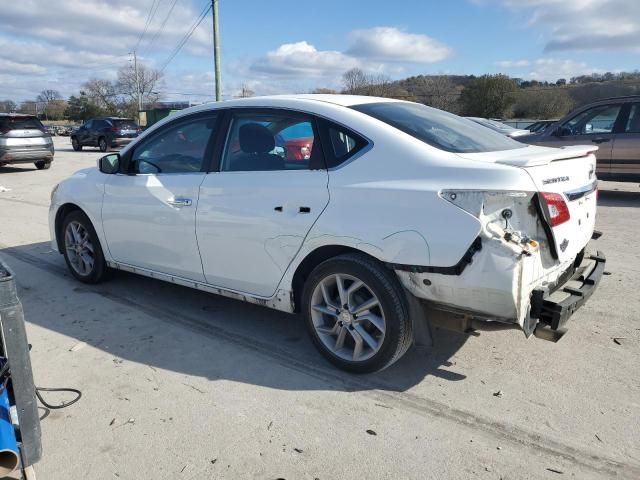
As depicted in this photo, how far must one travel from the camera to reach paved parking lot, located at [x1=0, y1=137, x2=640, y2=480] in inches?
104

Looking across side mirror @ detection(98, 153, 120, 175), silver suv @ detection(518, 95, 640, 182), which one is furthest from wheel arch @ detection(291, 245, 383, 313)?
silver suv @ detection(518, 95, 640, 182)

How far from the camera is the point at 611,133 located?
32.7ft

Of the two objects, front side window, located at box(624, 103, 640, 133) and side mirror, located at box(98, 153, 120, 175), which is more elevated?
front side window, located at box(624, 103, 640, 133)

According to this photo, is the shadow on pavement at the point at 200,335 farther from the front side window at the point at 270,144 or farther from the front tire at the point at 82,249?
the front side window at the point at 270,144

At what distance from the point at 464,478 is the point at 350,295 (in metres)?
1.26

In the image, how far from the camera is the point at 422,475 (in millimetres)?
2521

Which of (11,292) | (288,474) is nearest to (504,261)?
(288,474)

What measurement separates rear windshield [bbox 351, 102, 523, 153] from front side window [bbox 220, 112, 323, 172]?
417mm

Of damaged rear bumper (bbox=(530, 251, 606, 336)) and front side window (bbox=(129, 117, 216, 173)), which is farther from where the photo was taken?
front side window (bbox=(129, 117, 216, 173))

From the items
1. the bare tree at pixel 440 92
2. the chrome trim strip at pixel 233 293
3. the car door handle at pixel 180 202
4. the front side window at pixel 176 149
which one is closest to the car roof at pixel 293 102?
the front side window at pixel 176 149

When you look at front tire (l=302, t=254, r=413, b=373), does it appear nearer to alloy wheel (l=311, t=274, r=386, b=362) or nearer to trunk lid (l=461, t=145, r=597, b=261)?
alloy wheel (l=311, t=274, r=386, b=362)

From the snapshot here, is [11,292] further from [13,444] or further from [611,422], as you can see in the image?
[611,422]

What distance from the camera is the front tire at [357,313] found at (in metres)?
3.15

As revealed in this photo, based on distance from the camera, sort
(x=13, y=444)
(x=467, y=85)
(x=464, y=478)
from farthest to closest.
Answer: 1. (x=467, y=85)
2. (x=464, y=478)
3. (x=13, y=444)
